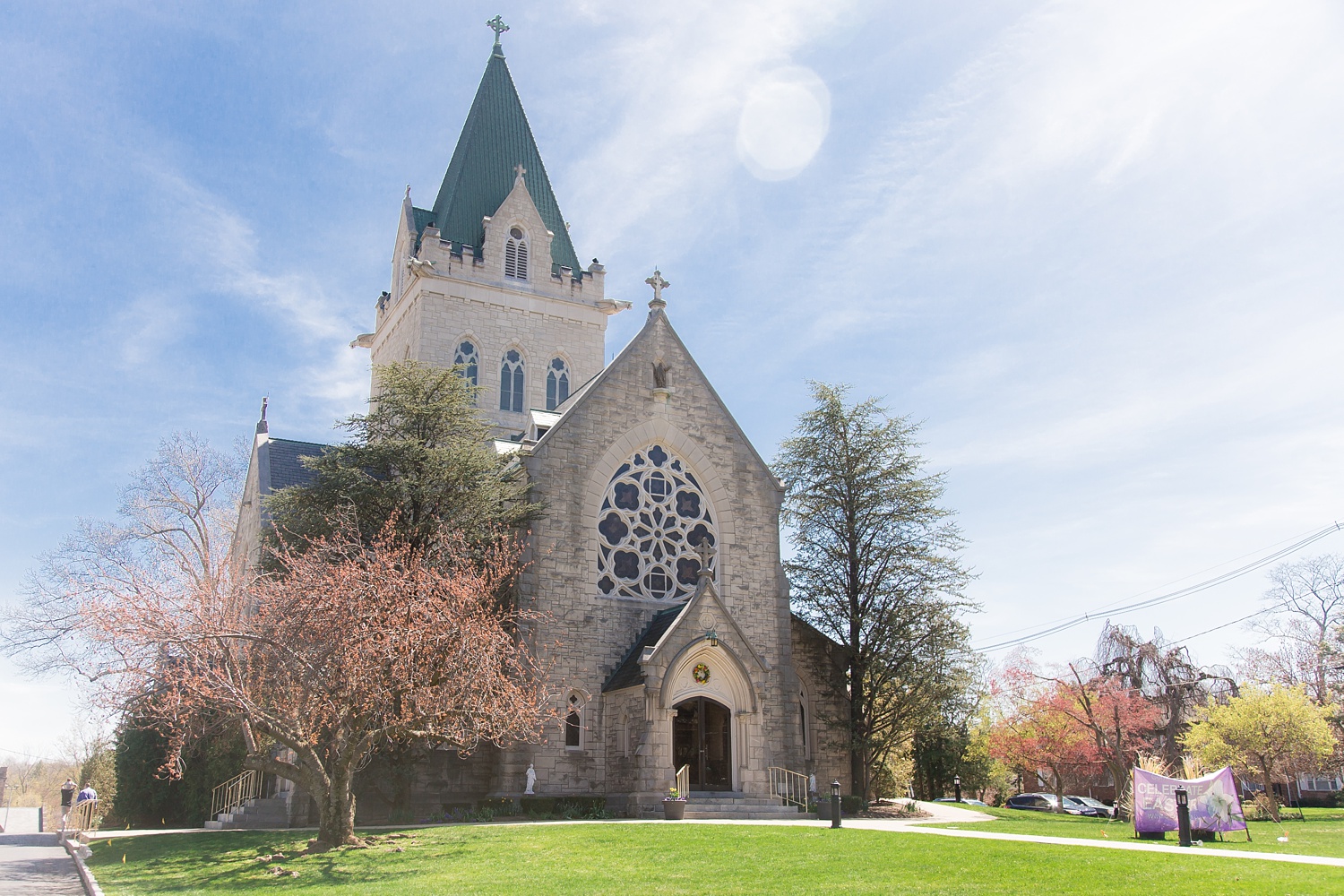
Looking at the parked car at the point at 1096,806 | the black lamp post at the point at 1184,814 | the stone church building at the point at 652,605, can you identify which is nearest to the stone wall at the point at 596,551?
the stone church building at the point at 652,605

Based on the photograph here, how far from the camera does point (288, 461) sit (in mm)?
31609

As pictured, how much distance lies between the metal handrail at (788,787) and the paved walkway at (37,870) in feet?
49.0

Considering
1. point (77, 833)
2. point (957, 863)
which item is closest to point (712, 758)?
point (957, 863)

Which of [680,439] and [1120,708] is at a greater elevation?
[680,439]

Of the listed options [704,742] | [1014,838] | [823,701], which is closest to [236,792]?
A: [704,742]

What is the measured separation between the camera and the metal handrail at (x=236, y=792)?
24969mm

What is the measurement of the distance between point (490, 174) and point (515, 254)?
3671mm

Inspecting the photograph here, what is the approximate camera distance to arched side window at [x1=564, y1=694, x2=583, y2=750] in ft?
79.6

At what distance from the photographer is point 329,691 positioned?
15.7m

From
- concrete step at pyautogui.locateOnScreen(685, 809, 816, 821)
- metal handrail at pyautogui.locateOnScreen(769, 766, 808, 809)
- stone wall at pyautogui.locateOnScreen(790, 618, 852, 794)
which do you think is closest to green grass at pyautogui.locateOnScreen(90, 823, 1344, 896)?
concrete step at pyautogui.locateOnScreen(685, 809, 816, 821)

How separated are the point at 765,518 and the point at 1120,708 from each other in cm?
2169

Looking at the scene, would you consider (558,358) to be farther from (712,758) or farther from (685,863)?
(685,863)

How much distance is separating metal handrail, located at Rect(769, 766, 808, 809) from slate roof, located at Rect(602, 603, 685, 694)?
4.36m

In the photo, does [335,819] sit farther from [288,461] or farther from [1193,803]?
[288,461]
